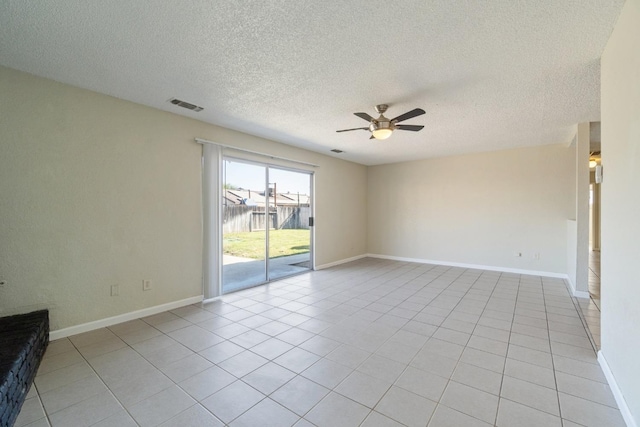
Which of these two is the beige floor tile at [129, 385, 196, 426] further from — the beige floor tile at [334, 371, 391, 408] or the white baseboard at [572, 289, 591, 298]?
the white baseboard at [572, 289, 591, 298]

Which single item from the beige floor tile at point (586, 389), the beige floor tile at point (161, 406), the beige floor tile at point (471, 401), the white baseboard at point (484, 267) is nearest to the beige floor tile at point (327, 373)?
the beige floor tile at point (471, 401)

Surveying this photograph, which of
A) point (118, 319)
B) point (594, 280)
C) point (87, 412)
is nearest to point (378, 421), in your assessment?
point (87, 412)

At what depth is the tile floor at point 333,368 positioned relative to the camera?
1.68m

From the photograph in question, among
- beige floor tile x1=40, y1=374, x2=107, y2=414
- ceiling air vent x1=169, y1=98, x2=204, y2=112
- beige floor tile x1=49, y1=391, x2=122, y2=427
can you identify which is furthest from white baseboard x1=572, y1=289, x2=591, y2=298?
ceiling air vent x1=169, y1=98, x2=204, y2=112

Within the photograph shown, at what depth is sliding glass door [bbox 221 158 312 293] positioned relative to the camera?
4277 mm

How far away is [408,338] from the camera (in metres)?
2.68

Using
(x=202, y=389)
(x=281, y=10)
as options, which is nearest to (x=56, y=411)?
(x=202, y=389)

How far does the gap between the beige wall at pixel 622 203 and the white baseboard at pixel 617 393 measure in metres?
0.04

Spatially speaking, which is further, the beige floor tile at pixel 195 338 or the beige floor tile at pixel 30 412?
the beige floor tile at pixel 195 338

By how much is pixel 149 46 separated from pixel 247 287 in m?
3.44

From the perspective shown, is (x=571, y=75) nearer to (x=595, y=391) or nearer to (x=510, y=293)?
(x=595, y=391)

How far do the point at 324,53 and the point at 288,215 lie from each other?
353cm

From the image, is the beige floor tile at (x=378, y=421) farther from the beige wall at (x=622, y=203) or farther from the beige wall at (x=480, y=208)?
the beige wall at (x=480, y=208)

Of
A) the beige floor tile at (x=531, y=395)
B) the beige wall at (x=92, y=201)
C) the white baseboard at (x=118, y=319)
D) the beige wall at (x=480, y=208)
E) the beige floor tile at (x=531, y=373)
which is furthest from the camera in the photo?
the beige wall at (x=480, y=208)
